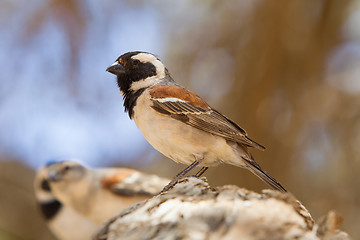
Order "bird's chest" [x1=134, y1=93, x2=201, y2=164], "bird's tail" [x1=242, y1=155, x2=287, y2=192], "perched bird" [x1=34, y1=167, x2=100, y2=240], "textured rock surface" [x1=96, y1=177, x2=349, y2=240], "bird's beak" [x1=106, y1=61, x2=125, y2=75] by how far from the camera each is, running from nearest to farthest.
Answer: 1. "textured rock surface" [x1=96, y1=177, x2=349, y2=240]
2. "bird's tail" [x1=242, y1=155, x2=287, y2=192]
3. "bird's chest" [x1=134, y1=93, x2=201, y2=164]
4. "bird's beak" [x1=106, y1=61, x2=125, y2=75]
5. "perched bird" [x1=34, y1=167, x2=100, y2=240]

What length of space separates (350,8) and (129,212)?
4796mm

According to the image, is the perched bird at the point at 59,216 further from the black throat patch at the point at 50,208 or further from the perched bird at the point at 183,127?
the perched bird at the point at 183,127

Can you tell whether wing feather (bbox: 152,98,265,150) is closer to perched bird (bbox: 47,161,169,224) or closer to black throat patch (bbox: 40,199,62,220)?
perched bird (bbox: 47,161,169,224)

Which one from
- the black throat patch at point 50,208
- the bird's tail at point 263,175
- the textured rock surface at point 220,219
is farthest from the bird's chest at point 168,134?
the black throat patch at point 50,208

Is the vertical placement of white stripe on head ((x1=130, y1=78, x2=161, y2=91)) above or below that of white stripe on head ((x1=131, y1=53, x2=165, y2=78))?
below

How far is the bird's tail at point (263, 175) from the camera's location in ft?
9.00

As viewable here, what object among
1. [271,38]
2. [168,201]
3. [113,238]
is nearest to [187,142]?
[168,201]

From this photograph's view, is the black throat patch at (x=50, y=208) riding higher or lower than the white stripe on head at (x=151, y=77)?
lower

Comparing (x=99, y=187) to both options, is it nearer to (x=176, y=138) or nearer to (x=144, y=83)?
(x=144, y=83)

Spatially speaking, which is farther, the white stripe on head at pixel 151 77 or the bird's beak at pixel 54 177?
the bird's beak at pixel 54 177

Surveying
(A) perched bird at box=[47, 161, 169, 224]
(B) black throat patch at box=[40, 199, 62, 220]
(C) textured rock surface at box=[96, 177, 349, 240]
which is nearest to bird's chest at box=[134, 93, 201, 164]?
(C) textured rock surface at box=[96, 177, 349, 240]

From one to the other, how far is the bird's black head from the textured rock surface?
44.5 inches

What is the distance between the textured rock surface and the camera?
191cm

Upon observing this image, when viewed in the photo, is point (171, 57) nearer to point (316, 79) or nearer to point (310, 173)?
point (316, 79)
